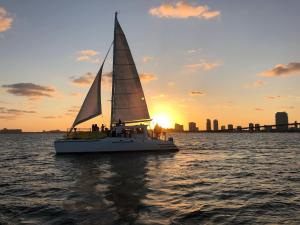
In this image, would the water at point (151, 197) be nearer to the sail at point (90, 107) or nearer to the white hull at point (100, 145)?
the white hull at point (100, 145)

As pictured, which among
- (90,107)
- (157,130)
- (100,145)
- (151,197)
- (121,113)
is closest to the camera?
(151,197)

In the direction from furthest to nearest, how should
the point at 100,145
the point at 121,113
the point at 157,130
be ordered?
1. the point at 157,130
2. the point at 121,113
3. the point at 100,145

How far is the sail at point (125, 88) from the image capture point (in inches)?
1453

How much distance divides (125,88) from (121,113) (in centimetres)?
278

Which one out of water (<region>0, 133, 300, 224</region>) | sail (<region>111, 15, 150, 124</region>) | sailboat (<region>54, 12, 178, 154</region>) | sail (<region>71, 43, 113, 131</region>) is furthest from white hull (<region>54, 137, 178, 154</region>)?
water (<region>0, 133, 300, 224</region>)

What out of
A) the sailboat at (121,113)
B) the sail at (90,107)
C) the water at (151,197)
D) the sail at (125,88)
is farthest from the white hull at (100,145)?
the water at (151,197)

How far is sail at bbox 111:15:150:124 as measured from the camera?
36.9m

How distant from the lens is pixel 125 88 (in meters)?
37.2

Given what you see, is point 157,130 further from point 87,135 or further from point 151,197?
point 151,197

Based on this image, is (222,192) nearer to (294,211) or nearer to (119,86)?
(294,211)

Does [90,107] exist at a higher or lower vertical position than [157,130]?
higher

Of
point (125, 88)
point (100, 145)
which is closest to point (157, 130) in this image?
point (125, 88)

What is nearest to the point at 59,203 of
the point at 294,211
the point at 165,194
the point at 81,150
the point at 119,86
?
the point at 165,194

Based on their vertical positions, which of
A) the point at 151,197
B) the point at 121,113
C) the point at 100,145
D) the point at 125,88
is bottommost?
the point at 151,197
